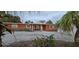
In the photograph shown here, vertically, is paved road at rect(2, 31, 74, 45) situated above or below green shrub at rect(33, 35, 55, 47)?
above

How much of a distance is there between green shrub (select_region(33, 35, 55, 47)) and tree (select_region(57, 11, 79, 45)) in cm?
23

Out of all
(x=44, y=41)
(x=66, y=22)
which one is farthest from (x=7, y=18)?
(x=66, y=22)

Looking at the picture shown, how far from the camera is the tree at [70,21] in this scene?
2.40 m

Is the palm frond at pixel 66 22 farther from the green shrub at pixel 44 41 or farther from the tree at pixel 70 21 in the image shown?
the green shrub at pixel 44 41

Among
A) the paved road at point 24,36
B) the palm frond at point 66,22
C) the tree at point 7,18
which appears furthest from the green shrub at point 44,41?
the tree at point 7,18

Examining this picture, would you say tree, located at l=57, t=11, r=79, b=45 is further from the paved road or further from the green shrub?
the green shrub

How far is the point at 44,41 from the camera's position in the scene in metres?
2.42

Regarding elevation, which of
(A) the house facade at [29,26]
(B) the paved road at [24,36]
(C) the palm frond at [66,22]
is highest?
(C) the palm frond at [66,22]

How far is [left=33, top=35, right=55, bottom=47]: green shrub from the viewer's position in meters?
2.41

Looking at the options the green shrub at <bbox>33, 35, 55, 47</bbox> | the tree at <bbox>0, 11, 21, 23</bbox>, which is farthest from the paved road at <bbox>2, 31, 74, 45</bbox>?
the tree at <bbox>0, 11, 21, 23</bbox>

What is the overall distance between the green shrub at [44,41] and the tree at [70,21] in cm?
23
